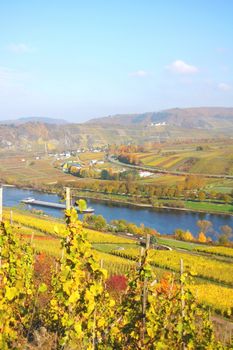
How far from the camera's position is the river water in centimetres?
3642

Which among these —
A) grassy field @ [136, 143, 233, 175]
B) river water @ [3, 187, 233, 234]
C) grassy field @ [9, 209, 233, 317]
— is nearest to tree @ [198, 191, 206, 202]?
river water @ [3, 187, 233, 234]

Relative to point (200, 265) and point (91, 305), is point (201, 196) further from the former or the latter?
point (91, 305)

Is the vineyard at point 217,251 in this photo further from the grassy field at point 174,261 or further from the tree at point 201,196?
the tree at point 201,196

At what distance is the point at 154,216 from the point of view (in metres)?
40.6

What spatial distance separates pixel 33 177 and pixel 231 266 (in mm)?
52178

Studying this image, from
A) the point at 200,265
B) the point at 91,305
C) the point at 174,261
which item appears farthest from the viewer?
the point at 174,261

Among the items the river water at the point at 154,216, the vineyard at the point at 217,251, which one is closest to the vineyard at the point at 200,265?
the vineyard at the point at 217,251

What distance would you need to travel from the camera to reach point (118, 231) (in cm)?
3112

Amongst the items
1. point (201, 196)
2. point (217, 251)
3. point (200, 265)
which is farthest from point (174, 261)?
point (201, 196)

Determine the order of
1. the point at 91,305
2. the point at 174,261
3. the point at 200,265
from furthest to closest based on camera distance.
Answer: the point at 174,261, the point at 200,265, the point at 91,305

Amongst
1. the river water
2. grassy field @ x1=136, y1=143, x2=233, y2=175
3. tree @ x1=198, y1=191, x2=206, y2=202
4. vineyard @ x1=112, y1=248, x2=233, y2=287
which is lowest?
the river water

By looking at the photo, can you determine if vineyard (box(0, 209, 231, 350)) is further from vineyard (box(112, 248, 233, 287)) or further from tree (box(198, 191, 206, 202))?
tree (box(198, 191, 206, 202))

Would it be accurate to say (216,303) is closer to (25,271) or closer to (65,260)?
(25,271)

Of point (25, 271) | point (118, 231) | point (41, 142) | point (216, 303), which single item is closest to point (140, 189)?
point (118, 231)
